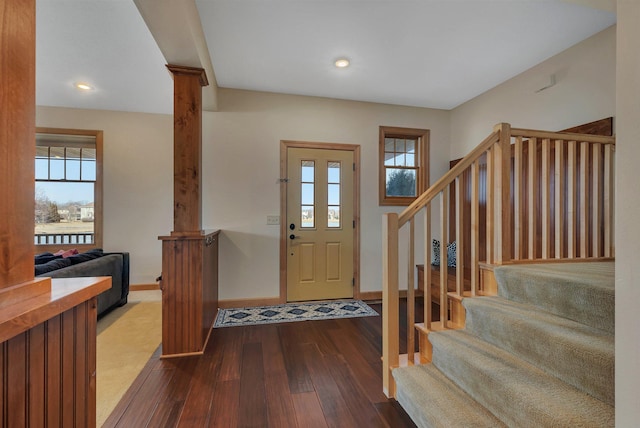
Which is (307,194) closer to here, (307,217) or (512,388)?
(307,217)

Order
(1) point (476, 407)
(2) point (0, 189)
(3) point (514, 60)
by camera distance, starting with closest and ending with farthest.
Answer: (2) point (0, 189)
(1) point (476, 407)
(3) point (514, 60)

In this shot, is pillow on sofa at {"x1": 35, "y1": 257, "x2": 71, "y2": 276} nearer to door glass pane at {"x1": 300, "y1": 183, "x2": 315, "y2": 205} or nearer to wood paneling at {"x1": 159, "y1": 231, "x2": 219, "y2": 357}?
wood paneling at {"x1": 159, "y1": 231, "x2": 219, "y2": 357}

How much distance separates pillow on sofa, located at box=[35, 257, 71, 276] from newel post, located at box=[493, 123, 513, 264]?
359cm

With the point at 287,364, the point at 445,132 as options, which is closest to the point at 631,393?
the point at 287,364

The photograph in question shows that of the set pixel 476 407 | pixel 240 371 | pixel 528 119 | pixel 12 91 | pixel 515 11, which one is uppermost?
pixel 515 11

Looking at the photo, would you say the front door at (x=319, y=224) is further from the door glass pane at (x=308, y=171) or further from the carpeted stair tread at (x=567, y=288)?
the carpeted stair tread at (x=567, y=288)

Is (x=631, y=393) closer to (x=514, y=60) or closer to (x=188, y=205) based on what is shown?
(x=188, y=205)

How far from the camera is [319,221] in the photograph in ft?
11.8

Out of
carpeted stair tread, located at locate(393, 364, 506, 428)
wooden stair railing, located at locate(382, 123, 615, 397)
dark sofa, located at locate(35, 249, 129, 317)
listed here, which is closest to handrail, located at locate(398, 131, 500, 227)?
wooden stair railing, located at locate(382, 123, 615, 397)

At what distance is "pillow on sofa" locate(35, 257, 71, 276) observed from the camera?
2.26m

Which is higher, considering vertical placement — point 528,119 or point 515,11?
point 515,11

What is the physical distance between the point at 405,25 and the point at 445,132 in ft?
6.97

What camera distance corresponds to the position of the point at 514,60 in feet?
9.19

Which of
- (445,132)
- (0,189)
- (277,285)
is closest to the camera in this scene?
(0,189)
